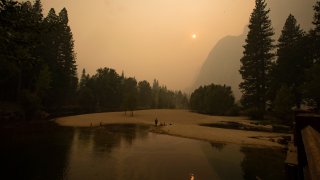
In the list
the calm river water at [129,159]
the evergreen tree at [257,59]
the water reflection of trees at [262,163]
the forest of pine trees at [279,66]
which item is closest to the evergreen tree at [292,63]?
the forest of pine trees at [279,66]

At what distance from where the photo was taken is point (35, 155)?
24.6m

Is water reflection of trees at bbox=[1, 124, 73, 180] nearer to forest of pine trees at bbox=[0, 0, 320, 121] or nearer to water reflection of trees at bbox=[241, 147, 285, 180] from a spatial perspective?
forest of pine trees at bbox=[0, 0, 320, 121]

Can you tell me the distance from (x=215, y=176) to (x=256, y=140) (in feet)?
52.4

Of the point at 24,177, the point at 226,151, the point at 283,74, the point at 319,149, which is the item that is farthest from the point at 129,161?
the point at 283,74

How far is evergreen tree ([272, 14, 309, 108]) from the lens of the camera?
55372 mm

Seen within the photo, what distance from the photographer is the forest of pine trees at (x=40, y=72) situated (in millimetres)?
7715

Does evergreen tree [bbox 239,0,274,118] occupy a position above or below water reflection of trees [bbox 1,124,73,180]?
above

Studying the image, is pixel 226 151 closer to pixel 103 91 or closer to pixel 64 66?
pixel 64 66

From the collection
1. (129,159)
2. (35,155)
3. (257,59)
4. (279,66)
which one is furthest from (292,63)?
(35,155)

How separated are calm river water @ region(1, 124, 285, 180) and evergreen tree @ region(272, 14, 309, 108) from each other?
32.7m

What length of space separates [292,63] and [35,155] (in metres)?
53.1

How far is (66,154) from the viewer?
25500mm

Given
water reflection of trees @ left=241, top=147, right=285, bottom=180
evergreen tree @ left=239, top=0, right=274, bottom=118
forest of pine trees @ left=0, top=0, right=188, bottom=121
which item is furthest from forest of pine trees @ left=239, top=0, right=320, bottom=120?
forest of pine trees @ left=0, top=0, right=188, bottom=121

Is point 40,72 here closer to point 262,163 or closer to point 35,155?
point 35,155
